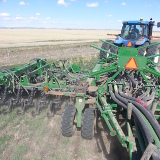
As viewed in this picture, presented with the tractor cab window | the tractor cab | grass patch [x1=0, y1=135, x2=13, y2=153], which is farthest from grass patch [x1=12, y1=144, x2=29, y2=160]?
the tractor cab window

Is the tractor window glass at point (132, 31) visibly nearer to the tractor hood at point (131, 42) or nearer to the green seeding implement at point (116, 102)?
the tractor hood at point (131, 42)

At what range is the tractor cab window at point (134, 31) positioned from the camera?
25.2 ft

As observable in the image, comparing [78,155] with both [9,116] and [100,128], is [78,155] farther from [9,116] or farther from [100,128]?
[9,116]

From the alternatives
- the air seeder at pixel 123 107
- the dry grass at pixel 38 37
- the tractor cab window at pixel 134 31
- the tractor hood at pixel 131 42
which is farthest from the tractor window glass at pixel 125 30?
the dry grass at pixel 38 37

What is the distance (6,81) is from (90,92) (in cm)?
234

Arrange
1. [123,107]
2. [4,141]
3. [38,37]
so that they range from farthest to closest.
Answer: [38,37], [4,141], [123,107]

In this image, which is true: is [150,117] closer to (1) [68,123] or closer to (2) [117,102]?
(2) [117,102]

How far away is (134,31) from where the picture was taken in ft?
25.5

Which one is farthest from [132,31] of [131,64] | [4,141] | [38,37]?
[38,37]

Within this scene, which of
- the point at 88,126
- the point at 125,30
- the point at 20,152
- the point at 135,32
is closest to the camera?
the point at 20,152

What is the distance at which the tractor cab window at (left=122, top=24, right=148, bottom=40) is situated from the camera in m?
7.69

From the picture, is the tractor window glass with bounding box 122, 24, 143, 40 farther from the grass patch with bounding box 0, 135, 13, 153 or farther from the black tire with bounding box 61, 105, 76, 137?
the grass patch with bounding box 0, 135, 13, 153

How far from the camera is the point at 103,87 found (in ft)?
14.3

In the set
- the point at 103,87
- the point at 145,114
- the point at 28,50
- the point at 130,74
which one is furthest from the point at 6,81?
the point at 28,50
